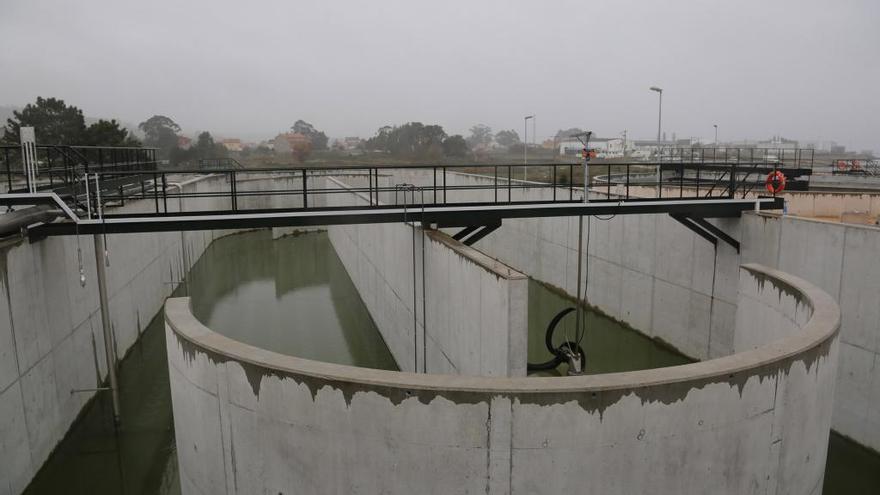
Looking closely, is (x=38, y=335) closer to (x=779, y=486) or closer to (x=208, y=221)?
(x=208, y=221)

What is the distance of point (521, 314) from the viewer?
8.18 m

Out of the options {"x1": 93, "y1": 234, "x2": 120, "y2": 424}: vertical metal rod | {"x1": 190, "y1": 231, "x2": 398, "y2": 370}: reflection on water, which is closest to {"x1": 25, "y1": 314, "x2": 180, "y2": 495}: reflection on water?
{"x1": 93, "y1": 234, "x2": 120, "y2": 424}: vertical metal rod

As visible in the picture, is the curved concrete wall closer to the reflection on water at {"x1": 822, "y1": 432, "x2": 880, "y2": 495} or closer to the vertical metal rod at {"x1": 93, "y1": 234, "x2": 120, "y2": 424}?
the reflection on water at {"x1": 822, "y1": 432, "x2": 880, "y2": 495}

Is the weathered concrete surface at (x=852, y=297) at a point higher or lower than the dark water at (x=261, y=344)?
higher

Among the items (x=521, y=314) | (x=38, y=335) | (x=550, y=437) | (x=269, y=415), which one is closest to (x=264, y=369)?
(x=269, y=415)

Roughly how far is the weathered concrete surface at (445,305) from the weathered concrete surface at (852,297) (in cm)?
602

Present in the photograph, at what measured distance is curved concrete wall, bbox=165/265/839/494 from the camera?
520 centimetres

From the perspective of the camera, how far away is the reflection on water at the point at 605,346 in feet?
48.9

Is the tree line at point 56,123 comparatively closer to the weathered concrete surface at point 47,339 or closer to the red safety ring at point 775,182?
the weathered concrete surface at point 47,339

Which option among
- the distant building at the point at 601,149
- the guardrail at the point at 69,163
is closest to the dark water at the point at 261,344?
the guardrail at the point at 69,163

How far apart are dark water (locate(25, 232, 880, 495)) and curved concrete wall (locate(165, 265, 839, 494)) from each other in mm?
4796

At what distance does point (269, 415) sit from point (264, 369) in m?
0.44

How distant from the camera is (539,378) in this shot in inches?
210

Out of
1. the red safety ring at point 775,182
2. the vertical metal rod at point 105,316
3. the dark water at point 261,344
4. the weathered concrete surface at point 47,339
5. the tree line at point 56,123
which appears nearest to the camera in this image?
the weathered concrete surface at point 47,339
